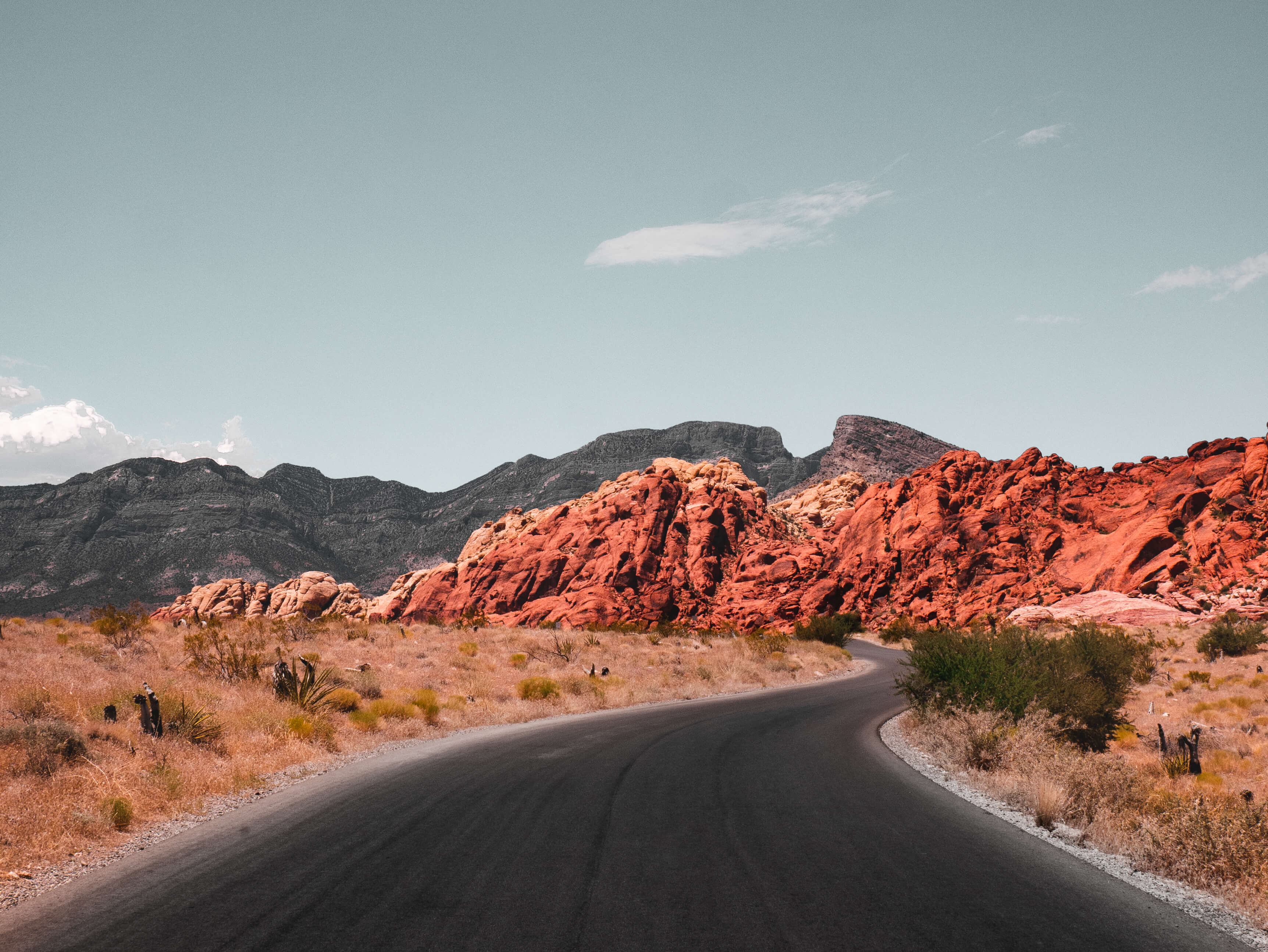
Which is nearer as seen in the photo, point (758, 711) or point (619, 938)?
point (619, 938)

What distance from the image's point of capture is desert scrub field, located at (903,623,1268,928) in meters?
7.25

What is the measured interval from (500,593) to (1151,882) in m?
75.1

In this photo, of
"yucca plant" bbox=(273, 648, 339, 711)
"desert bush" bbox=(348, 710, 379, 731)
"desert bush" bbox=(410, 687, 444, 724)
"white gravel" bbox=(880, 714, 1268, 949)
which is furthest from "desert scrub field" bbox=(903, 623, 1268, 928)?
"yucca plant" bbox=(273, 648, 339, 711)

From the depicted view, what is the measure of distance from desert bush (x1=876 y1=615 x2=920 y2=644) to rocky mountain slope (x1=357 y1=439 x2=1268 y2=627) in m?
3.35

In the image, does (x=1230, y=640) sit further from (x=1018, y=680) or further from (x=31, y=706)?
(x=31, y=706)

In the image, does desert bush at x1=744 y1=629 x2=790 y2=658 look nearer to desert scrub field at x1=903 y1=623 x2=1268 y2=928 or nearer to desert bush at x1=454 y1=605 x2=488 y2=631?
desert bush at x1=454 y1=605 x2=488 y2=631

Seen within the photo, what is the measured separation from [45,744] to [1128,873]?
44.9ft

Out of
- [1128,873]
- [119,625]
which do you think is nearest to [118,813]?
[1128,873]

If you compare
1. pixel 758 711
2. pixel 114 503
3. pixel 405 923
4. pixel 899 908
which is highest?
pixel 114 503

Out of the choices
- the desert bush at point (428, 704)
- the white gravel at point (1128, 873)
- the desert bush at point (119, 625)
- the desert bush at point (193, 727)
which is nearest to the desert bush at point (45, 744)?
the desert bush at point (193, 727)

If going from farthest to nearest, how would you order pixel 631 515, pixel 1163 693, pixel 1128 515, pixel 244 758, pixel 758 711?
pixel 631 515, pixel 1128 515, pixel 1163 693, pixel 758 711, pixel 244 758

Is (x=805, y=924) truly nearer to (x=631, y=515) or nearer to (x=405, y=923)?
(x=405, y=923)

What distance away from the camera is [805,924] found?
19.0ft

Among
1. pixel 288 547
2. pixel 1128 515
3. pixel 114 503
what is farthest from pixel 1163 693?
pixel 114 503
